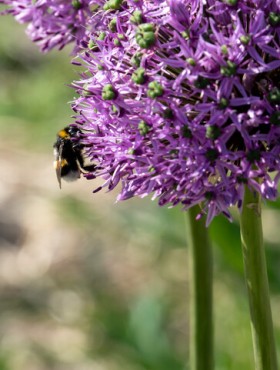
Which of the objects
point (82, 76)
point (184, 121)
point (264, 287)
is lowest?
point (264, 287)

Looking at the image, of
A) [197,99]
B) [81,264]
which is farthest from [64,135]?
[81,264]

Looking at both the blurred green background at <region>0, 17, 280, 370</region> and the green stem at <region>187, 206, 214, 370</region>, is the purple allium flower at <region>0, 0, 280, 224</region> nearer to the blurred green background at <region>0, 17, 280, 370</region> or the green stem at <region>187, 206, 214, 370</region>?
the green stem at <region>187, 206, 214, 370</region>

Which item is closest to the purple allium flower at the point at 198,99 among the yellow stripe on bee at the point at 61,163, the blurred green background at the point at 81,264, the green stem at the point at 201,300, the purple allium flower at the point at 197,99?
the purple allium flower at the point at 197,99

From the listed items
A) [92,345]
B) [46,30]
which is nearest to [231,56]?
[46,30]

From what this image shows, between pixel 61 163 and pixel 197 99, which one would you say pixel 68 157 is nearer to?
pixel 61 163

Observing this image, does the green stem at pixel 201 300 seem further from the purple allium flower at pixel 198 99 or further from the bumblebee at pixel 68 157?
the purple allium flower at pixel 198 99

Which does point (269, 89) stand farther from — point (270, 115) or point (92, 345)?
point (92, 345)
